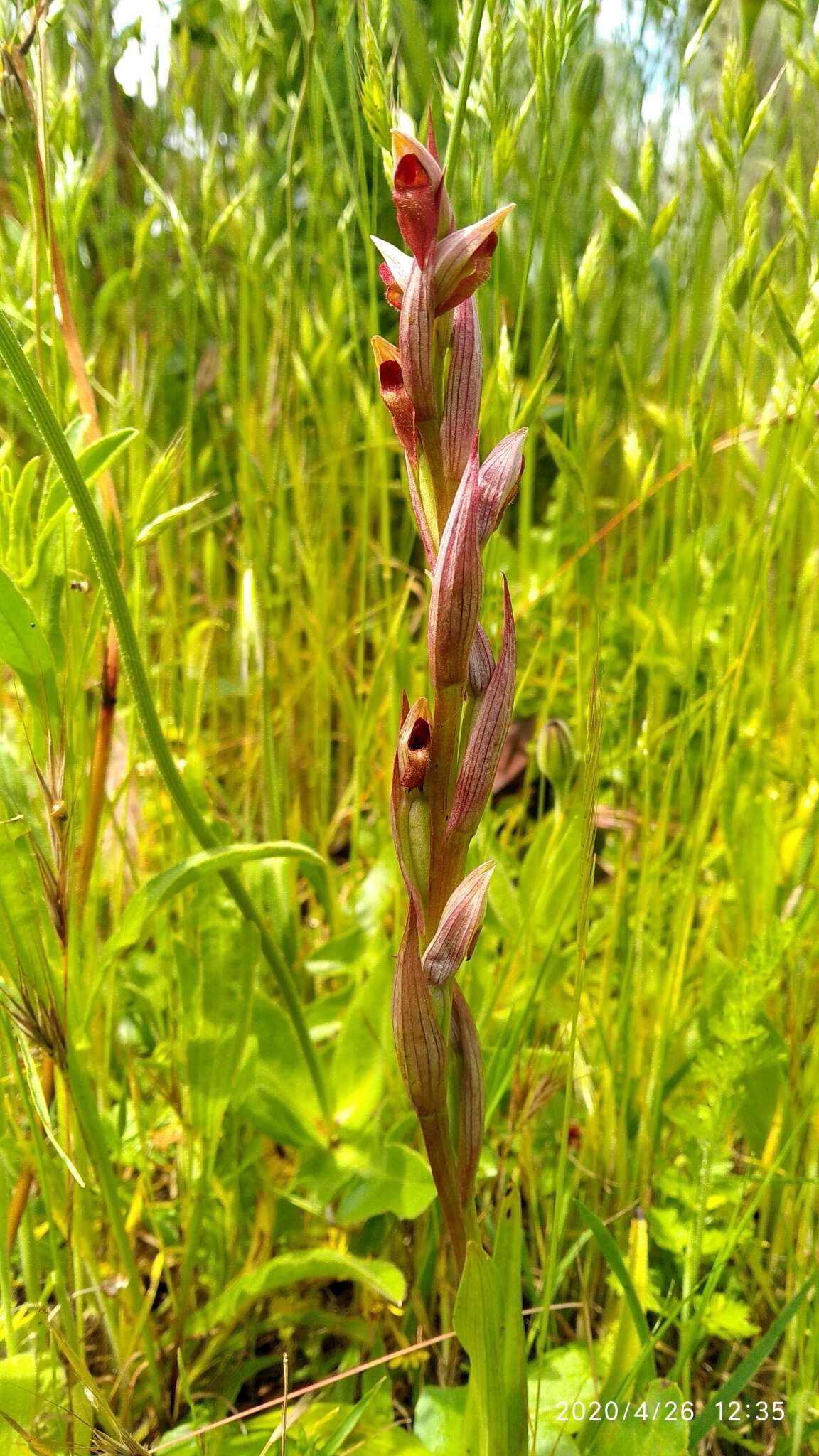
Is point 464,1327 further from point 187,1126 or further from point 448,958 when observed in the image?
point 187,1126

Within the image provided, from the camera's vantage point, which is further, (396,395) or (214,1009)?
Result: (214,1009)

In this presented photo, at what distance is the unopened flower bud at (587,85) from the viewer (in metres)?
0.84

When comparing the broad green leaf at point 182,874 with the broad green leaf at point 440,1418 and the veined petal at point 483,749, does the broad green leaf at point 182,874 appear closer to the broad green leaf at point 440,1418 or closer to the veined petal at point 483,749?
the veined petal at point 483,749

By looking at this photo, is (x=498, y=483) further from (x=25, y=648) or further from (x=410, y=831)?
(x=25, y=648)

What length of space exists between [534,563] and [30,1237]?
4.03 ft

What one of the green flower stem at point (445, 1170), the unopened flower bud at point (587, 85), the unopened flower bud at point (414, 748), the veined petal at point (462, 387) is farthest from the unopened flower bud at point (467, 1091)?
the unopened flower bud at point (587, 85)

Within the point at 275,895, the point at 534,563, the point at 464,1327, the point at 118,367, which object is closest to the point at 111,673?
the point at 275,895

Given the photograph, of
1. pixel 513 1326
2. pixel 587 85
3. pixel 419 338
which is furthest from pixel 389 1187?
pixel 587 85

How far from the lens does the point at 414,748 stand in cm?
42

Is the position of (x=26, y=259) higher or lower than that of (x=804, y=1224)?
higher

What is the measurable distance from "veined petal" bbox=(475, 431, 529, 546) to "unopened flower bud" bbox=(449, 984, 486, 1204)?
8.2 inches

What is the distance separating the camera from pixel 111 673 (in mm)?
687

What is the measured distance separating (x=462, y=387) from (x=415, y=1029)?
26cm

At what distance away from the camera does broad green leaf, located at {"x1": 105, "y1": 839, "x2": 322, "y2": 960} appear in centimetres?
58
